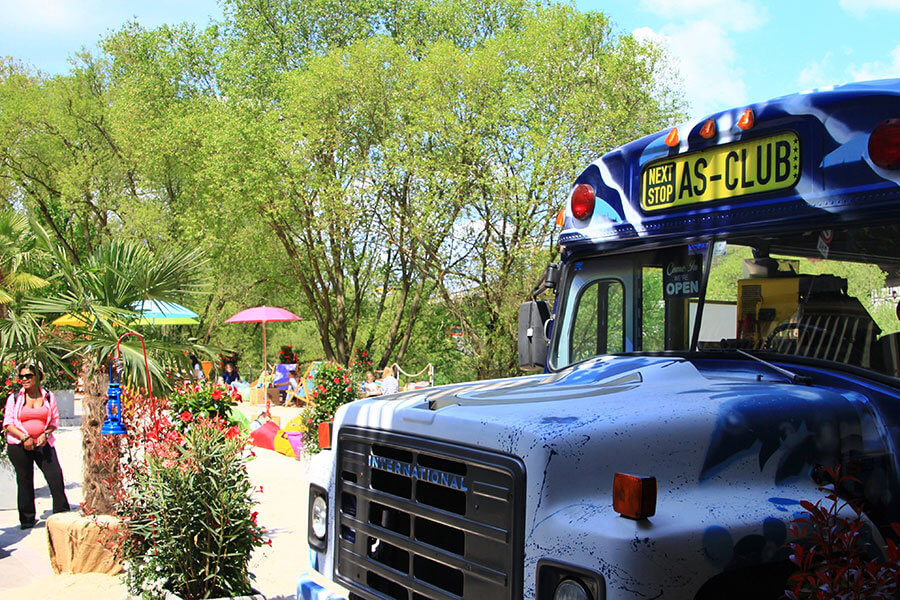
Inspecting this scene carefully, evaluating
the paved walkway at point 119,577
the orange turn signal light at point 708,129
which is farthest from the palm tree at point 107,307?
the orange turn signal light at point 708,129

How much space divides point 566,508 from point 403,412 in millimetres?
1024

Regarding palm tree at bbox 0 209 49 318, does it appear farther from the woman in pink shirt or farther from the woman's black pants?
the woman's black pants

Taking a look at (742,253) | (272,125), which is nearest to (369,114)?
(272,125)

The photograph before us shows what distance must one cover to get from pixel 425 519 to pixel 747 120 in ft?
7.61

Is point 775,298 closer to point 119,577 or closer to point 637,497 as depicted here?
point 637,497

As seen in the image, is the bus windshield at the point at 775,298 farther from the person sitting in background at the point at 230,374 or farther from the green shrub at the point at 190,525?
the person sitting in background at the point at 230,374

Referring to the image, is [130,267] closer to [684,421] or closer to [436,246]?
[684,421]

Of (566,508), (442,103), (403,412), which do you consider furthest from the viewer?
(442,103)

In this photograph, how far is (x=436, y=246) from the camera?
23.1 metres

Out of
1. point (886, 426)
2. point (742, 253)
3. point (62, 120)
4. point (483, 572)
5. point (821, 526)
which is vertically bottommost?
point (483, 572)

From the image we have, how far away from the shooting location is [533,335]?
17.5ft

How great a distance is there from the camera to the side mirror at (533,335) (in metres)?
5.29

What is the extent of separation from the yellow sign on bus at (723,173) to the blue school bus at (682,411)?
1 centimetres

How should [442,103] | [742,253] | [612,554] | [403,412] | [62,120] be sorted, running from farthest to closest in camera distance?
[62,120], [442,103], [742,253], [403,412], [612,554]
